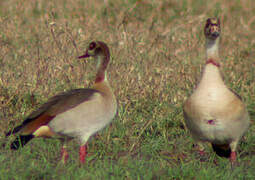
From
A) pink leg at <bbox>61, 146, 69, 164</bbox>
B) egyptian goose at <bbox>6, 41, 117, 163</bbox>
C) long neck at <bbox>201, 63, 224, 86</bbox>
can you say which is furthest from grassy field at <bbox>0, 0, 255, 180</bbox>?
long neck at <bbox>201, 63, 224, 86</bbox>

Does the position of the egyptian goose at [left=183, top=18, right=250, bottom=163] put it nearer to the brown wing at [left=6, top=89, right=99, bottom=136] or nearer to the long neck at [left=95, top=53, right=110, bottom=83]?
the long neck at [left=95, top=53, right=110, bottom=83]

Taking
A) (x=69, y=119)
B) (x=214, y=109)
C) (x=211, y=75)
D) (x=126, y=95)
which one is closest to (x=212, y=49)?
(x=211, y=75)

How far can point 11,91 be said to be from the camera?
5258mm

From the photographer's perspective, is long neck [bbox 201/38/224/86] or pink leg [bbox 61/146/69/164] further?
long neck [bbox 201/38/224/86]

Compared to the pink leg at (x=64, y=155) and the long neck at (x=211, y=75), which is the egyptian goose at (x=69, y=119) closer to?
the pink leg at (x=64, y=155)

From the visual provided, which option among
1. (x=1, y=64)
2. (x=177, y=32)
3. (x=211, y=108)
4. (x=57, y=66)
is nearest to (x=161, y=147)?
(x=211, y=108)

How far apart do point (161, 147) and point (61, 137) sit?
1063 mm

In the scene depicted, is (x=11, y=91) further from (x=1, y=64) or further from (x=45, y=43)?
(x=45, y=43)

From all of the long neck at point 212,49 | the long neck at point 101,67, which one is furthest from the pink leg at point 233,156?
the long neck at point 101,67

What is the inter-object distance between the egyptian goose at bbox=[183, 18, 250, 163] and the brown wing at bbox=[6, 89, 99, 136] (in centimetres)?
96

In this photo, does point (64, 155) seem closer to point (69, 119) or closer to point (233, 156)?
point (69, 119)

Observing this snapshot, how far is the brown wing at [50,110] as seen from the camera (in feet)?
13.4

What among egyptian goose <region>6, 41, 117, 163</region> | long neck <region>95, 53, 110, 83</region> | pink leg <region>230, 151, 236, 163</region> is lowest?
pink leg <region>230, 151, 236, 163</region>

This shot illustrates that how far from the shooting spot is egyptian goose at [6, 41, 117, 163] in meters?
4.11
